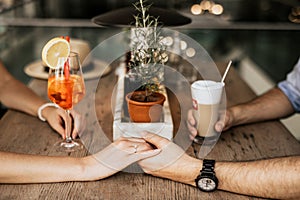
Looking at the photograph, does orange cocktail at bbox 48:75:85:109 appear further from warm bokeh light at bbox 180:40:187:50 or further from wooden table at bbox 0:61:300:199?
warm bokeh light at bbox 180:40:187:50

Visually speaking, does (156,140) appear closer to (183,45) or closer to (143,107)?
(143,107)

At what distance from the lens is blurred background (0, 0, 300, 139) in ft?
11.3

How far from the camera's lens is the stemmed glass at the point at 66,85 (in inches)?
56.3

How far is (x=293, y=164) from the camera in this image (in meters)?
1.23

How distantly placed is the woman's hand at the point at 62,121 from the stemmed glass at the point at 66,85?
0.05 metres

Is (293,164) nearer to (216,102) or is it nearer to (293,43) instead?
(216,102)

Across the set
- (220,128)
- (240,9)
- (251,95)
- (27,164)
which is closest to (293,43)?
(240,9)

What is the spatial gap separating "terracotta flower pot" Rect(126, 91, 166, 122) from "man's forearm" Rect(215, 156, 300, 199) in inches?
10.6

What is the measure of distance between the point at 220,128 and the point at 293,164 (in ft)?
1.13

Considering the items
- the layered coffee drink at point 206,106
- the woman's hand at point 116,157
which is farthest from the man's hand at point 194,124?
the woman's hand at point 116,157

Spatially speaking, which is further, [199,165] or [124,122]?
[124,122]

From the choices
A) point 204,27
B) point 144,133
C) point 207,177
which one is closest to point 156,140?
point 144,133

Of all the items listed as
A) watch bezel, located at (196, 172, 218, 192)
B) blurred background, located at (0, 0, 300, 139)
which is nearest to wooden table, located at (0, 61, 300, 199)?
watch bezel, located at (196, 172, 218, 192)

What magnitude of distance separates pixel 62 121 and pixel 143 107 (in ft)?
1.14
